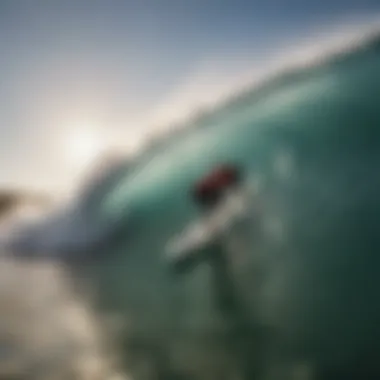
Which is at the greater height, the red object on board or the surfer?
the red object on board

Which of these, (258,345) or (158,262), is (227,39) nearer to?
(158,262)

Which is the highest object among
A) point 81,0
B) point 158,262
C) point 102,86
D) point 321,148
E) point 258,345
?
point 81,0

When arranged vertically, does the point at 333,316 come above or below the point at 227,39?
below

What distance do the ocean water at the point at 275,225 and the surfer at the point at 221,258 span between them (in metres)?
0.01

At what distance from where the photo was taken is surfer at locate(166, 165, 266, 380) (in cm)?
116

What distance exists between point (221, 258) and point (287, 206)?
0.45ft

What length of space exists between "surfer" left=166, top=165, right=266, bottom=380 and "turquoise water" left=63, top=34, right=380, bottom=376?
0.02 m

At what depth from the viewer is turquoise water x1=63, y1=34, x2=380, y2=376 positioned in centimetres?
116

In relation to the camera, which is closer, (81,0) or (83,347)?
(83,347)

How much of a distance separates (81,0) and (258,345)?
2.18 feet

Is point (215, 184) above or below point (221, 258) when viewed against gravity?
above

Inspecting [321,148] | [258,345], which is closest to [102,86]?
[321,148]

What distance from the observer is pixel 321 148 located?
1.23 metres

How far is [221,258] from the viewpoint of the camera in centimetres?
120
